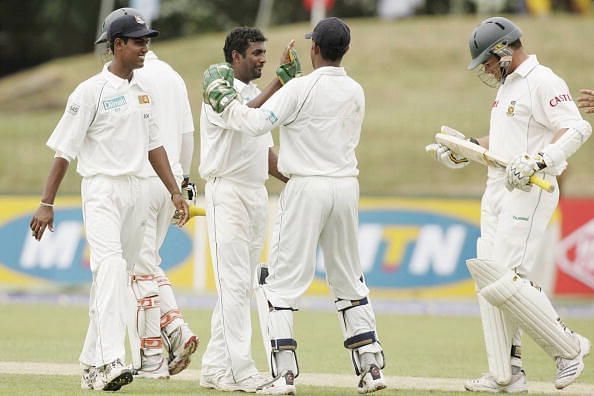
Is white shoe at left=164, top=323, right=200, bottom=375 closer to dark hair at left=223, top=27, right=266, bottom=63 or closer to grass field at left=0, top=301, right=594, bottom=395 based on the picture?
grass field at left=0, top=301, right=594, bottom=395

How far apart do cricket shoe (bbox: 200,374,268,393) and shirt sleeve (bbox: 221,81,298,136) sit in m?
1.43

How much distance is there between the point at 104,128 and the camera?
750cm

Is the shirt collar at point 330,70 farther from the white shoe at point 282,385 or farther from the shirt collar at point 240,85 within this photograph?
the white shoe at point 282,385

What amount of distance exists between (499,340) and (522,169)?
109 cm

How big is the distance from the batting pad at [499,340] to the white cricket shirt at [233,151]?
153cm

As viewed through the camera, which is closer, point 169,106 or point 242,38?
point 242,38

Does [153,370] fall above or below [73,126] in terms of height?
below

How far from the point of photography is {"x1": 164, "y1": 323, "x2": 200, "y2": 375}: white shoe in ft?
27.4

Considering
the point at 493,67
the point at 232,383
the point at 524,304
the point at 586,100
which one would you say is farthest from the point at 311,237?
the point at 586,100

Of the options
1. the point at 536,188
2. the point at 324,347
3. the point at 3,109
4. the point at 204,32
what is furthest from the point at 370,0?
the point at 536,188

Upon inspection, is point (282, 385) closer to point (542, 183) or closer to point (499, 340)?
point (499, 340)

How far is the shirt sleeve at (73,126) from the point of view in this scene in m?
7.38

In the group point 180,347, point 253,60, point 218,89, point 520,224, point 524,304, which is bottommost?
point 180,347

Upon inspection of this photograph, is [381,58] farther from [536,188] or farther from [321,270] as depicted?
[536,188]
